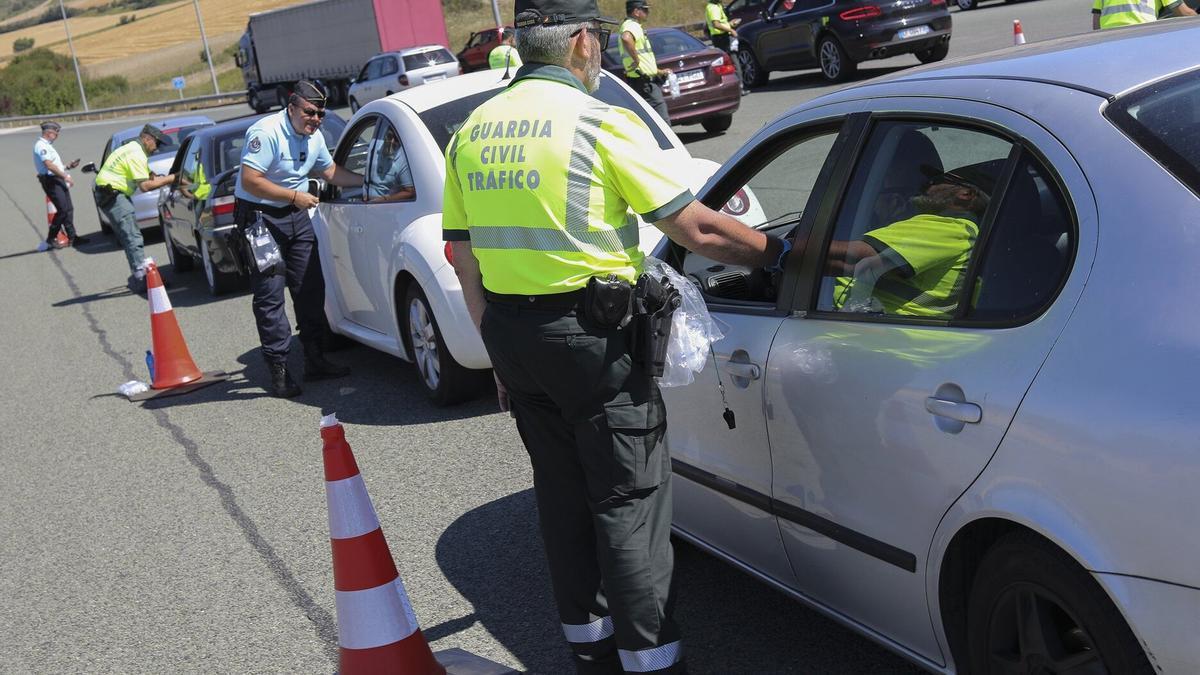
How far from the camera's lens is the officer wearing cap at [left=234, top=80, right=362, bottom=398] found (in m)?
8.09

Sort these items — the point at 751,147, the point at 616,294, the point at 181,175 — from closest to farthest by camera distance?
the point at 616,294
the point at 751,147
the point at 181,175

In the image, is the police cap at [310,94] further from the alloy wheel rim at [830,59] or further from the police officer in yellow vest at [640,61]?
the alloy wheel rim at [830,59]

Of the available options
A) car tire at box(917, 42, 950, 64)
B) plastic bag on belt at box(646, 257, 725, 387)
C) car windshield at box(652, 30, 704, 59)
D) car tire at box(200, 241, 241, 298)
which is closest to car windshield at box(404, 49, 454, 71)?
car windshield at box(652, 30, 704, 59)

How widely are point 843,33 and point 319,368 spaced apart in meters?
13.5

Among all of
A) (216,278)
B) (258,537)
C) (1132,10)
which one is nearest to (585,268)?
(258,537)

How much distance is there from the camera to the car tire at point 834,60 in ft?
66.0

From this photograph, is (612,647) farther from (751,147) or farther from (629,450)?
(751,147)

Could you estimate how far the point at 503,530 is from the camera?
5.40 m

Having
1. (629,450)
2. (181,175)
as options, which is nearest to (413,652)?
(629,450)

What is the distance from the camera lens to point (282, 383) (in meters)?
8.37

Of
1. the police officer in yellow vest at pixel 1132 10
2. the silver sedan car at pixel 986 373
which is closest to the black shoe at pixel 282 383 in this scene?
the silver sedan car at pixel 986 373

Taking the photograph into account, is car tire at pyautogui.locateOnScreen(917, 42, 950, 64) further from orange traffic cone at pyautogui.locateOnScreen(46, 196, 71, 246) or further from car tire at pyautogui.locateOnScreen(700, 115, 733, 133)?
orange traffic cone at pyautogui.locateOnScreen(46, 196, 71, 246)

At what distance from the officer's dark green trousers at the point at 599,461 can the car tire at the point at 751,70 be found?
19.8 metres

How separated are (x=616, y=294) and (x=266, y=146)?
543 cm
